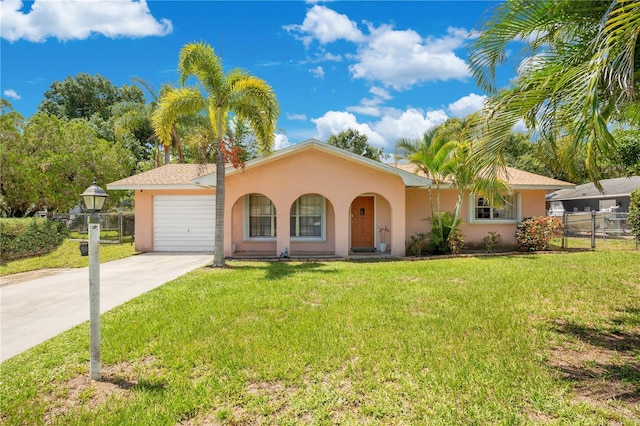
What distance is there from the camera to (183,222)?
16094mm

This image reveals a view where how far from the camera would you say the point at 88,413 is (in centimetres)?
357

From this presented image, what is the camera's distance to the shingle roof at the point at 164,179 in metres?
15.4

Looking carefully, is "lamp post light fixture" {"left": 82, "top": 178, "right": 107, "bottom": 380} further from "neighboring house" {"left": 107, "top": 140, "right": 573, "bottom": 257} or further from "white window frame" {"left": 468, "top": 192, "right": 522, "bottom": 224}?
"white window frame" {"left": 468, "top": 192, "right": 522, "bottom": 224}

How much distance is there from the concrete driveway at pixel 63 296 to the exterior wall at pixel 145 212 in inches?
106

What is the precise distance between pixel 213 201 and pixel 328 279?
8561 mm

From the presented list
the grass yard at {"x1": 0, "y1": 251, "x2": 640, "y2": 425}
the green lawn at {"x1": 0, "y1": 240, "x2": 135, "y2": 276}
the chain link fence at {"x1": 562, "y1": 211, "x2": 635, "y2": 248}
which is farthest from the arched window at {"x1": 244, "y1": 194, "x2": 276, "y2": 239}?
the chain link fence at {"x1": 562, "y1": 211, "x2": 635, "y2": 248}

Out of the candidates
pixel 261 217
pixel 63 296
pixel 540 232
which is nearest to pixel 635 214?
pixel 540 232

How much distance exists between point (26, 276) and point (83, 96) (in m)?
50.5

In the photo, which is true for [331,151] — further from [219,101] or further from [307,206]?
[219,101]

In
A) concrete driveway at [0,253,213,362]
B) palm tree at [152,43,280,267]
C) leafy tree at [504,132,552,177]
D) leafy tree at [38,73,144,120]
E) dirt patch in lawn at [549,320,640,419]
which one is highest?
leafy tree at [38,73,144,120]

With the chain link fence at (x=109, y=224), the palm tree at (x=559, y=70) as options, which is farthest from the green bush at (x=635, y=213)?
the chain link fence at (x=109, y=224)

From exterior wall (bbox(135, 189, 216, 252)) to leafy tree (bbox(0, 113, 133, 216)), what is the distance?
665 cm

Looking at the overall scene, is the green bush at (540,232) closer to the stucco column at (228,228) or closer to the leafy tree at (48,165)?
the stucco column at (228,228)

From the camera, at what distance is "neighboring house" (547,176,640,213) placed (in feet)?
87.4
